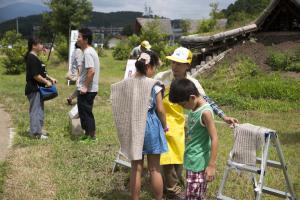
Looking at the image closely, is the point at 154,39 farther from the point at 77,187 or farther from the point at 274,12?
the point at 77,187

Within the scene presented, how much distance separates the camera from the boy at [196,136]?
3605 mm

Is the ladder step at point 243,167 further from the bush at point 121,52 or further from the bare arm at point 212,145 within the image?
the bush at point 121,52

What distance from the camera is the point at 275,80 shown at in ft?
40.4

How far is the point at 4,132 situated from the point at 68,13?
19595 mm

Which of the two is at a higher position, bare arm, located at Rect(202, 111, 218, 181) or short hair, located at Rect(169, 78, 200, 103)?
short hair, located at Rect(169, 78, 200, 103)

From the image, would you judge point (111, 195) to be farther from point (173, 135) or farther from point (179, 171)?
point (173, 135)

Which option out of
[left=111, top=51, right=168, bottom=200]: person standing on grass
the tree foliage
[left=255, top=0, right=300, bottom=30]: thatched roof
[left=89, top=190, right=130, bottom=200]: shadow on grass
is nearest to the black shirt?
[left=89, top=190, right=130, bottom=200]: shadow on grass

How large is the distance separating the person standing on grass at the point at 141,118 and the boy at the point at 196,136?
41cm

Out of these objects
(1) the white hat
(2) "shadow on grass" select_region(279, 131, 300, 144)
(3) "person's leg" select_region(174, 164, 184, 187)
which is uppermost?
(1) the white hat

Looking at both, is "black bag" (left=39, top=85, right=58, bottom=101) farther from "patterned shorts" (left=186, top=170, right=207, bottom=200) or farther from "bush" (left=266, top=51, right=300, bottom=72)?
"bush" (left=266, top=51, right=300, bottom=72)

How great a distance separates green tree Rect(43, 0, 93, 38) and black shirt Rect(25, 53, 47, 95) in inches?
793

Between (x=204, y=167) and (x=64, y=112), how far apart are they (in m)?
6.64

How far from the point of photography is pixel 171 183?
185 inches

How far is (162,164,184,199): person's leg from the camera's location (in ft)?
15.4
